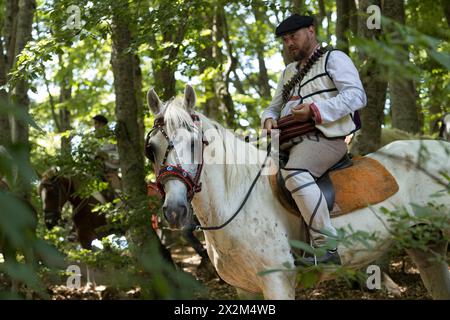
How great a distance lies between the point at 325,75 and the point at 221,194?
1299 millimetres

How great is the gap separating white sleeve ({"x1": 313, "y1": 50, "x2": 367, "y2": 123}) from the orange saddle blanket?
0.53m

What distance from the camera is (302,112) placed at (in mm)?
5262

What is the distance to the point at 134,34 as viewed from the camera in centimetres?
891

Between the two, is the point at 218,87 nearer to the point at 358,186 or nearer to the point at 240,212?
the point at 358,186

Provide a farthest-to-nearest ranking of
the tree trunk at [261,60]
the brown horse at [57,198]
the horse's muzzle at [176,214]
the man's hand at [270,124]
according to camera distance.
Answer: the tree trunk at [261,60]
the brown horse at [57,198]
the man's hand at [270,124]
the horse's muzzle at [176,214]

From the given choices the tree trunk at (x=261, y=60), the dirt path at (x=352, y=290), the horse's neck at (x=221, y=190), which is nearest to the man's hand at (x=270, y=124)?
the horse's neck at (x=221, y=190)

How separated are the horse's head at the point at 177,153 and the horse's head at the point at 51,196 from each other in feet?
21.1

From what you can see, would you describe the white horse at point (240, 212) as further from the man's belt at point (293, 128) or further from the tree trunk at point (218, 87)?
the tree trunk at point (218, 87)

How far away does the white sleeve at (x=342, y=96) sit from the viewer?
17.1 ft

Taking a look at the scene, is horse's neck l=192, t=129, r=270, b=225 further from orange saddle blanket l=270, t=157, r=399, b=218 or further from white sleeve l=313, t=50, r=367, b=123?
white sleeve l=313, t=50, r=367, b=123
